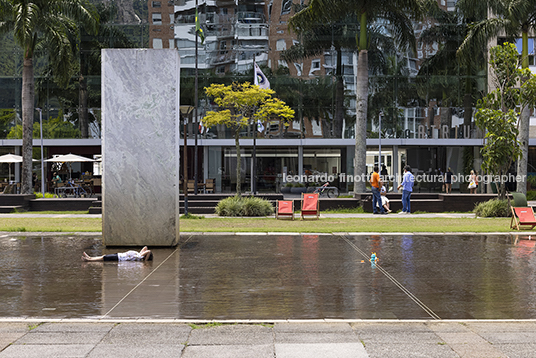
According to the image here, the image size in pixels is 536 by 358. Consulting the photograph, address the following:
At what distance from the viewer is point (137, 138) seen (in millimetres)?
12633

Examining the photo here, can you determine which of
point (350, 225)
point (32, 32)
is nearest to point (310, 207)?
point (350, 225)

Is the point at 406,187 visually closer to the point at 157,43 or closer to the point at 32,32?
the point at 32,32

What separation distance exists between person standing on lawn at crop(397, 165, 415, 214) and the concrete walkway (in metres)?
17.6

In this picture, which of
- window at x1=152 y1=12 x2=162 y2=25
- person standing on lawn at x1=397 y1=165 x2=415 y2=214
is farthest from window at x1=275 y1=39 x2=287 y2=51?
person standing on lawn at x1=397 y1=165 x2=415 y2=214

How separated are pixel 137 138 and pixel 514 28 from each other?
22.9 m

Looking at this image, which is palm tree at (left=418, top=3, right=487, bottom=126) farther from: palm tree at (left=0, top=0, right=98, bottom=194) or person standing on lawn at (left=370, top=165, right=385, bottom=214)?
palm tree at (left=0, top=0, right=98, bottom=194)

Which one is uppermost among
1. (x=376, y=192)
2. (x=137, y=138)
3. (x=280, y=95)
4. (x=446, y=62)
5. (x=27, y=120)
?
(x=446, y=62)

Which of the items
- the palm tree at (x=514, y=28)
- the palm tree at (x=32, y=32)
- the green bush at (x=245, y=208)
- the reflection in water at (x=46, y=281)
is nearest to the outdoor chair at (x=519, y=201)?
the palm tree at (x=514, y=28)

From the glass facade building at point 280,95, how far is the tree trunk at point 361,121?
32.4ft

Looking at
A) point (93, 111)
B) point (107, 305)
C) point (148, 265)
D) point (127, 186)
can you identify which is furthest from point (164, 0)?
point (107, 305)

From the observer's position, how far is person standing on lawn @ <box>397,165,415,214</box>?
2384cm

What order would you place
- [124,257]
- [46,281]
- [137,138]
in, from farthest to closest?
[137,138] → [124,257] → [46,281]

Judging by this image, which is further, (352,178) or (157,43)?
(157,43)

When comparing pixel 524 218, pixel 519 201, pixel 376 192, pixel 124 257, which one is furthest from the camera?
pixel 376 192
